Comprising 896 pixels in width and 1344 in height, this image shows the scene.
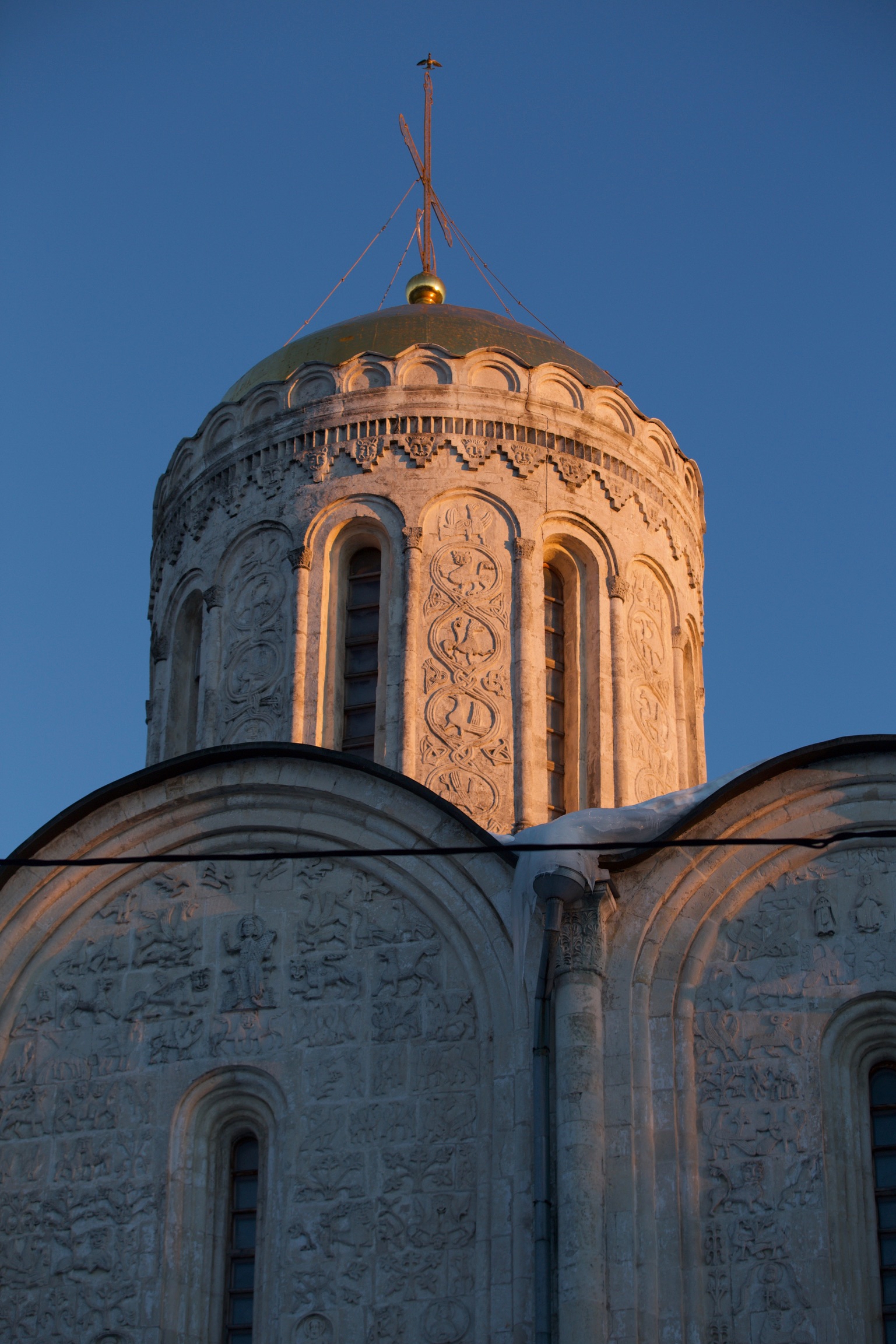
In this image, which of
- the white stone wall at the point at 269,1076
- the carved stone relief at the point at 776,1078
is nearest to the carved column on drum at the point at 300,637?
the white stone wall at the point at 269,1076

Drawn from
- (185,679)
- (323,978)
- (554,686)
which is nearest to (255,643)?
(185,679)

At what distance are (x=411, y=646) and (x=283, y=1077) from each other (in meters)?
4.47

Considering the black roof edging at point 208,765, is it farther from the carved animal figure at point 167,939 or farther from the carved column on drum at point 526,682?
the carved column on drum at point 526,682

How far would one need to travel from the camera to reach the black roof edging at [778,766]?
13094 mm

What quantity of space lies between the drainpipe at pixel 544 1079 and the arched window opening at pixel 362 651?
12.8 feet

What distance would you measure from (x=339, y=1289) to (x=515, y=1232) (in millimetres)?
1115

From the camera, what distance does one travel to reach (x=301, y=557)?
17.2 meters

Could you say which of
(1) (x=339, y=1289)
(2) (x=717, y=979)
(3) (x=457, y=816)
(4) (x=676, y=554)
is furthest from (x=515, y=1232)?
(4) (x=676, y=554)

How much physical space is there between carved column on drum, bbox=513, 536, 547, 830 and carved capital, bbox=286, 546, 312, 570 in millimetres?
1675

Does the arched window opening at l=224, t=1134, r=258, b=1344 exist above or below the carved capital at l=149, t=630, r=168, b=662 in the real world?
below

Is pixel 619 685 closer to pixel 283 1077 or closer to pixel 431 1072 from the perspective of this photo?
pixel 431 1072

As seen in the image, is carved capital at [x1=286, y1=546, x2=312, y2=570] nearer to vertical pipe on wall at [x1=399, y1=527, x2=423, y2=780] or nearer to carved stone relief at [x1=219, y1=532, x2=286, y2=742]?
carved stone relief at [x1=219, y1=532, x2=286, y2=742]

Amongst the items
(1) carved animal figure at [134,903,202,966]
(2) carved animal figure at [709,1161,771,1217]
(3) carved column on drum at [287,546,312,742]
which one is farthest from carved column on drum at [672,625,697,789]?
(2) carved animal figure at [709,1161,771,1217]

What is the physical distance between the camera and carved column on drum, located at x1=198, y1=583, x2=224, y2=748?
55.7ft
